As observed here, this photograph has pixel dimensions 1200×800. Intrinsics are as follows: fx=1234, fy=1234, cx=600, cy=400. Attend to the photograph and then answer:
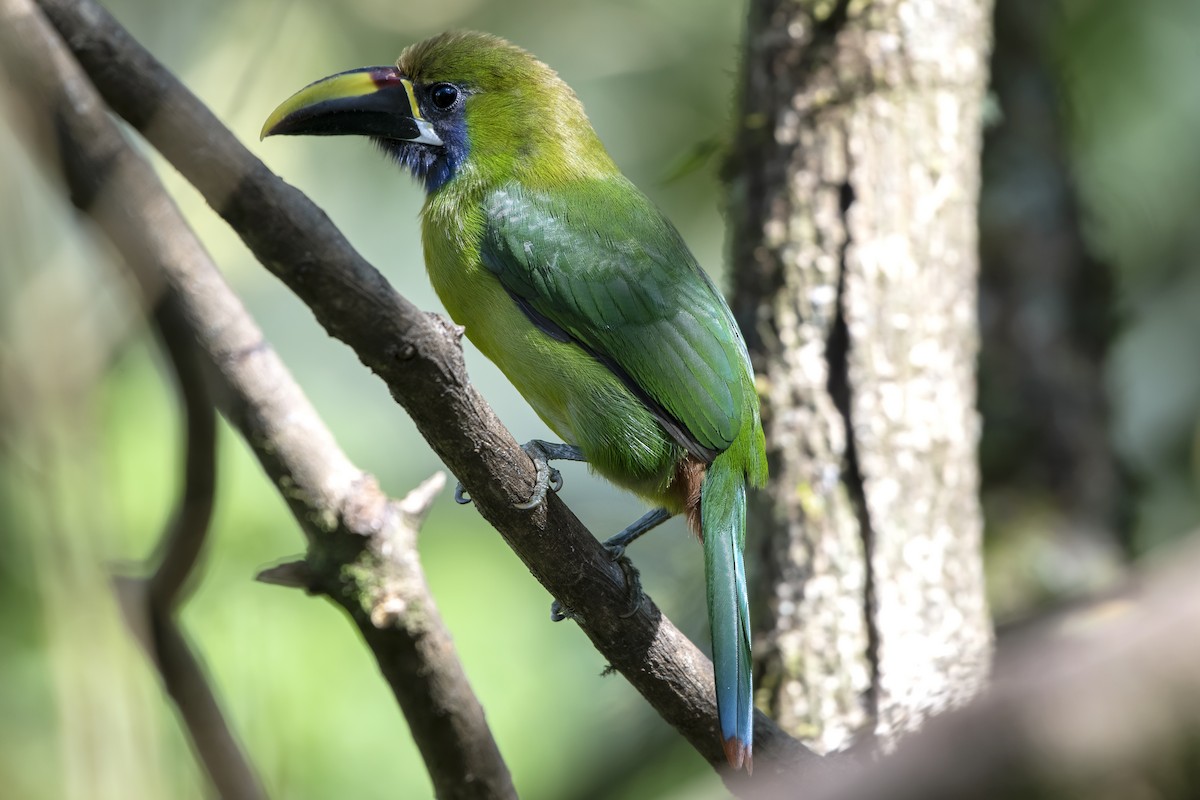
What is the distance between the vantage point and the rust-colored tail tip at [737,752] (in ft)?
7.75

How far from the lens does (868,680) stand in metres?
3.13

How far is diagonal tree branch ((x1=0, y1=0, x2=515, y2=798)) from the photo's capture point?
237 centimetres

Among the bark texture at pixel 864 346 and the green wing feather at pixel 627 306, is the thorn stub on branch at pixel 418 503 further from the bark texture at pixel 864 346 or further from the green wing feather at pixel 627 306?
the bark texture at pixel 864 346

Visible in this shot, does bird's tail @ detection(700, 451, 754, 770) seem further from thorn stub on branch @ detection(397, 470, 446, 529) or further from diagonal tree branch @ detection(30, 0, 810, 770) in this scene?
thorn stub on branch @ detection(397, 470, 446, 529)

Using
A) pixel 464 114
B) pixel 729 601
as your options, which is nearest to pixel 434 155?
pixel 464 114

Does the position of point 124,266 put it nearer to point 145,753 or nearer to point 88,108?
point 88,108

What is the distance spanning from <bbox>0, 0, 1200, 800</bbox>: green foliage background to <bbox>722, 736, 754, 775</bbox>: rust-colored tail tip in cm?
105

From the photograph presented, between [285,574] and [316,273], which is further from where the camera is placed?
[285,574]

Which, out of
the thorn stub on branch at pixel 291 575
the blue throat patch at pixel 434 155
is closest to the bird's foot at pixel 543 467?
the thorn stub on branch at pixel 291 575

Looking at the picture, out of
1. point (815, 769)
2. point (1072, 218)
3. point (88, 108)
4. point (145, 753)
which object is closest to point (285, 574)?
point (145, 753)

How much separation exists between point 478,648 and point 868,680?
1772mm

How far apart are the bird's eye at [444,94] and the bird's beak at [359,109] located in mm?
61

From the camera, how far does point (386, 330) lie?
1759mm

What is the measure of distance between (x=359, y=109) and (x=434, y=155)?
236mm
